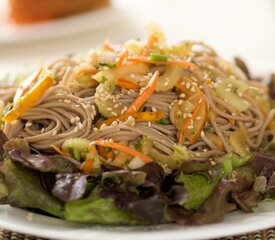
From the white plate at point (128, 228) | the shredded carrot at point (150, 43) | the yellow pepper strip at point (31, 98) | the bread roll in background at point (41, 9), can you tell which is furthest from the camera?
the bread roll in background at point (41, 9)

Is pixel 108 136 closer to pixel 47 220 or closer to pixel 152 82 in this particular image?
pixel 152 82

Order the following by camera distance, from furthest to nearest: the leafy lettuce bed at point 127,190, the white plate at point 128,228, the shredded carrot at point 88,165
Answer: the shredded carrot at point 88,165, the leafy lettuce bed at point 127,190, the white plate at point 128,228

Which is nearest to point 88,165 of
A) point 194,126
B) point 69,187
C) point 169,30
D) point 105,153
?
point 105,153

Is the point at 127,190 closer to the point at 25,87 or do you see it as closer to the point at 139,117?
the point at 139,117

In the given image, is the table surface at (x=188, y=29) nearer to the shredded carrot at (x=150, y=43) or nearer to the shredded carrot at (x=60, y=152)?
the shredded carrot at (x=150, y=43)

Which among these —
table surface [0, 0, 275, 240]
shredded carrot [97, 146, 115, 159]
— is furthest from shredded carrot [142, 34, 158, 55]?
table surface [0, 0, 275, 240]

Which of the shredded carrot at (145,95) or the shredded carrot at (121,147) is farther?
the shredded carrot at (145,95)

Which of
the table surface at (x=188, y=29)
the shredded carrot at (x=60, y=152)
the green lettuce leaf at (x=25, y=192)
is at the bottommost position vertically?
the table surface at (x=188, y=29)

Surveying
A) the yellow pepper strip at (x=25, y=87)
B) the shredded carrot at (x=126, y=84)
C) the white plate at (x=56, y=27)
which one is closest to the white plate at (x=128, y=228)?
the yellow pepper strip at (x=25, y=87)
